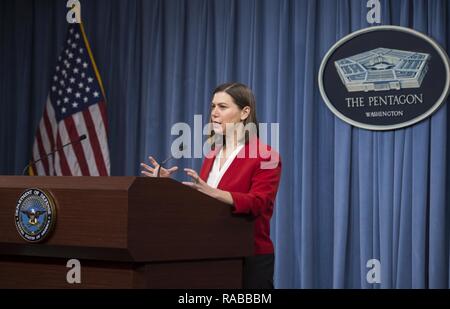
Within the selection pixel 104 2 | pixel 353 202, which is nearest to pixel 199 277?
pixel 353 202

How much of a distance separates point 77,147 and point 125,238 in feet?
12.4

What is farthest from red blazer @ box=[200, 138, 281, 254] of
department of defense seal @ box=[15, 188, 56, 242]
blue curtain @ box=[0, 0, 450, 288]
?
blue curtain @ box=[0, 0, 450, 288]

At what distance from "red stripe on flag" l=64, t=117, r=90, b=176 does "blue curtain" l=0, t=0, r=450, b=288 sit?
25cm

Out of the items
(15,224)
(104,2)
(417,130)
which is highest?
(104,2)

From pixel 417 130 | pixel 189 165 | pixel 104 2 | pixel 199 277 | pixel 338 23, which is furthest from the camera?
pixel 104 2

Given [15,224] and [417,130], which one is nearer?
[15,224]

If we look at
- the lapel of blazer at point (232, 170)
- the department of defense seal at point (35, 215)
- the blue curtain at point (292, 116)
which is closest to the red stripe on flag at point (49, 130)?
the blue curtain at point (292, 116)

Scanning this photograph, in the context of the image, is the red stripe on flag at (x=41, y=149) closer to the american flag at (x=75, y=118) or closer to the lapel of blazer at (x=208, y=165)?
the american flag at (x=75, y=118)

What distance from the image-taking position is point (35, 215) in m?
2.13

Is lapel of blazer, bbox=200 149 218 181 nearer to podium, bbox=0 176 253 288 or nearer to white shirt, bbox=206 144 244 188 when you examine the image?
white shirt, bbox=206 144 244 188

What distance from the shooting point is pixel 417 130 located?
4.35 m

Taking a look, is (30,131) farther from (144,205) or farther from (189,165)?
(144,205)

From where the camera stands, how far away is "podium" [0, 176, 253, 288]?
200 cm

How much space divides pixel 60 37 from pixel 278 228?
8.67 ft
